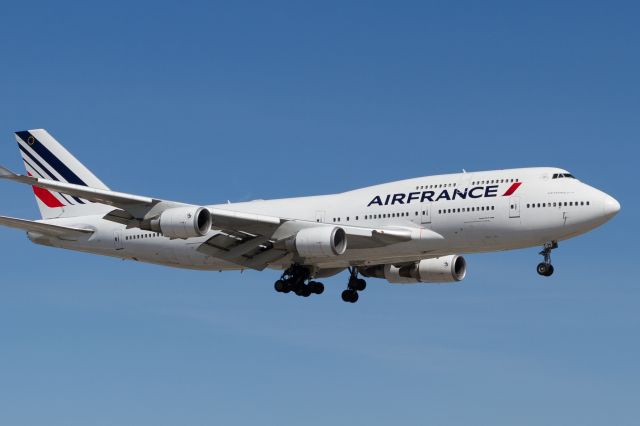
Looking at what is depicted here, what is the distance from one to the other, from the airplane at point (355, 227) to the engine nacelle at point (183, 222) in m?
0.06

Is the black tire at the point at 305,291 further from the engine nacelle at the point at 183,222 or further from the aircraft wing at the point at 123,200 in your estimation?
the aircraft wing at the point at 123,200

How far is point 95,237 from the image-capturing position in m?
59.2

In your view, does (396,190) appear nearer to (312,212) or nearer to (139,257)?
(312,212)

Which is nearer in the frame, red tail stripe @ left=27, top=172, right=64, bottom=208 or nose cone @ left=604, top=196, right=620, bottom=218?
nose cone @ left=604, top=196, right=620, bottom=218

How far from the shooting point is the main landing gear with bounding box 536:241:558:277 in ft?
165

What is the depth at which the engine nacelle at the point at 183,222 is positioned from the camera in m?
50.7

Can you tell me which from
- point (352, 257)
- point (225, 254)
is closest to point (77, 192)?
point (225, 254)

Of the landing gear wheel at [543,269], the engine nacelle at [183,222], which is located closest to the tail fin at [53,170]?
the engine nacelle at [183,222]

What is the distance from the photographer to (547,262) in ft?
166

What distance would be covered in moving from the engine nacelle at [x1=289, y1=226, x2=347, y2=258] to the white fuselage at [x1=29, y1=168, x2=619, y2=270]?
3.39 feet

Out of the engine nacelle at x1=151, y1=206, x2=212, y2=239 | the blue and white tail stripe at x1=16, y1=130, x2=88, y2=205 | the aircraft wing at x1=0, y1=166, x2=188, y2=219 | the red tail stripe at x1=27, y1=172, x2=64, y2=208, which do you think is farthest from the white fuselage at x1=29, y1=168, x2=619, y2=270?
the blue and white tail stripe at x1=16, y1=130, x2=88, y2=205

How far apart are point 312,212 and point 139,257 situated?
9.63 metres

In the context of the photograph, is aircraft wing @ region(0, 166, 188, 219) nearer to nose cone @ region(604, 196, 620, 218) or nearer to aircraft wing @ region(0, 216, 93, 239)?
aircraft wing @ region(0, 216, 93, 239)

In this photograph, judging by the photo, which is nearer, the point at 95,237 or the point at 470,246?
the point at 470,246
